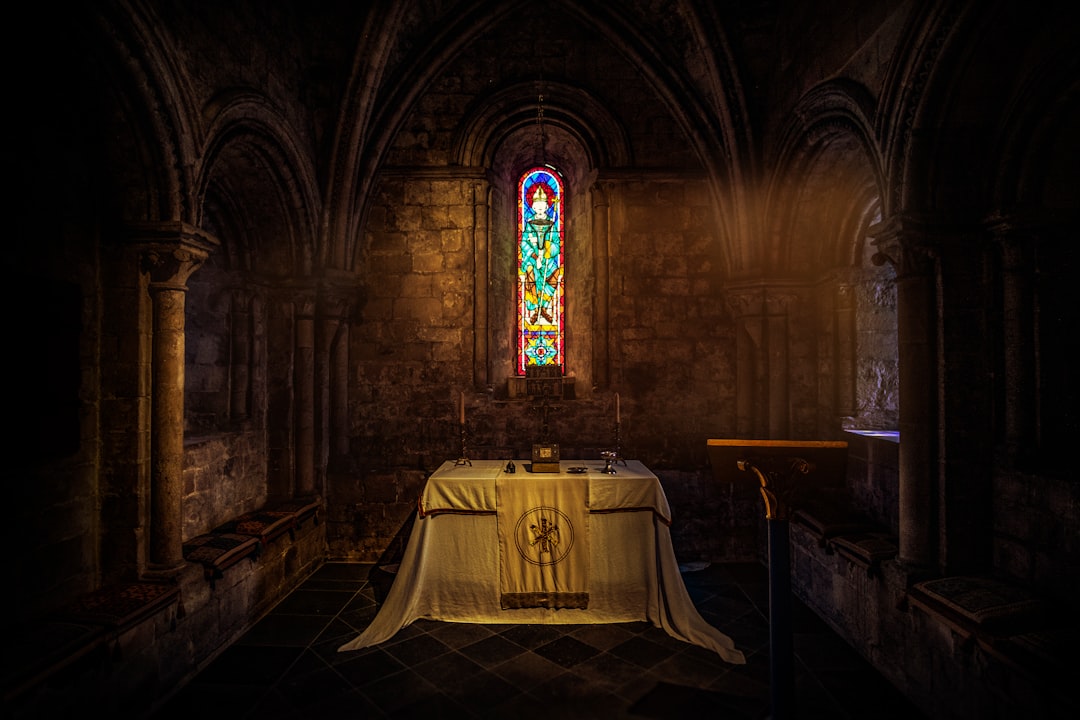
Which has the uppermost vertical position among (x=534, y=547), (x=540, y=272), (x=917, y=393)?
(x=540, y=272)

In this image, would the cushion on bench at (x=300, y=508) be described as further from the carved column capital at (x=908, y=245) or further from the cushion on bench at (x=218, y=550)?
the carved column capital at (x=908, y=245)

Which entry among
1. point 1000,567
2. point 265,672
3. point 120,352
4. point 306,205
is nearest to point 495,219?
point 306,205

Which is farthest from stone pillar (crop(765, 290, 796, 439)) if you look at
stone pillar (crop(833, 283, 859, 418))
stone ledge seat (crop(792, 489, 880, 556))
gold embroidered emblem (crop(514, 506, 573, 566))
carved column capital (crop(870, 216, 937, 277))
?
gold embroidered emblem (crop(514, 506, 573, 566))

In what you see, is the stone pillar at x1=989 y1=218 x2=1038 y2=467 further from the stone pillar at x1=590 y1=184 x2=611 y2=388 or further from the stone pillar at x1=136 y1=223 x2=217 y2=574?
the stone pillar at x1=136 y1=223 x2=217 y2=574

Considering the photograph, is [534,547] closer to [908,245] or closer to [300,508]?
[300,508]

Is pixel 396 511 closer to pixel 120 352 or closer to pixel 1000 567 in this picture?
pixel 120 352

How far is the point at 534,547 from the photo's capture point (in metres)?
4.57

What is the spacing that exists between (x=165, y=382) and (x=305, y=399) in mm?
2190

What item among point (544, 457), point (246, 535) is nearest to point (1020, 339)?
point (544, 457)

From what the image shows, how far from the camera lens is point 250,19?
467 cm

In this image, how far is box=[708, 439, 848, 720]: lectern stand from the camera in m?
2.96

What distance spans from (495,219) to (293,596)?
462 cm

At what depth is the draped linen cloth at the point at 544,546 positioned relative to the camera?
455 cm

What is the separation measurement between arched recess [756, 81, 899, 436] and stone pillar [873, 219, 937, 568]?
170 centimetres
